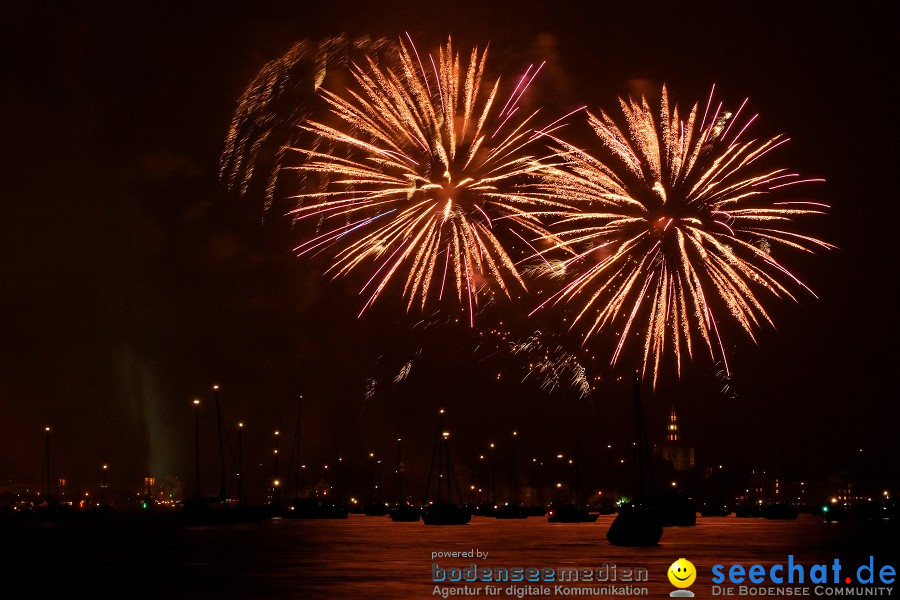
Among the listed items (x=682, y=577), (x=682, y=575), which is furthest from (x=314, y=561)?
(x=682, y=577)

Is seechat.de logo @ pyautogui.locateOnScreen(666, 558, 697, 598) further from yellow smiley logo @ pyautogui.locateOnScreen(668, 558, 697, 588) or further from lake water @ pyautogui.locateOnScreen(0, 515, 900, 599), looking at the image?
lake water @ pyautogui.locateOnScreen(0, 515, 900, 599)

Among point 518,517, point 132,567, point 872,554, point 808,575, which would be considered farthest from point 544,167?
point 518,517

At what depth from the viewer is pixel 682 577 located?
36.5m

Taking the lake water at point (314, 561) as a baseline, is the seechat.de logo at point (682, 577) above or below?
above

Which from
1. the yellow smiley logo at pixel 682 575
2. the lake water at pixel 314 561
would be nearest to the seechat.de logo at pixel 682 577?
the yellow smiley logo at pixel 682 575

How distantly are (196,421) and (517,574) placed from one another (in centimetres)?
7895

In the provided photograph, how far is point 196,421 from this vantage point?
116 meters

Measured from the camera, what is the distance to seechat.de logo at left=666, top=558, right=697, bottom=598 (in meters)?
34.5

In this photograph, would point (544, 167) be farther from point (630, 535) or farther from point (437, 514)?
point (437, 514)

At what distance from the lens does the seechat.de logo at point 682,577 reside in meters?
34.5

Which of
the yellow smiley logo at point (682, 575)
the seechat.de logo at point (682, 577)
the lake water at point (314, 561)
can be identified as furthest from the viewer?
the lake water at point (314, 561)

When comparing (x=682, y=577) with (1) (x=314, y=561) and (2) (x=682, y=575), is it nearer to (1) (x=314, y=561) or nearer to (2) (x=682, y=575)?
(2) (x=682, y=575)

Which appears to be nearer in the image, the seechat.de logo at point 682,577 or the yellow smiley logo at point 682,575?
the seechat.de logo at point 682,577

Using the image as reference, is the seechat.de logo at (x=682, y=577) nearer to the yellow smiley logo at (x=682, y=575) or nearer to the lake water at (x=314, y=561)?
the yellow smiley logo at (x=682, y=575)
